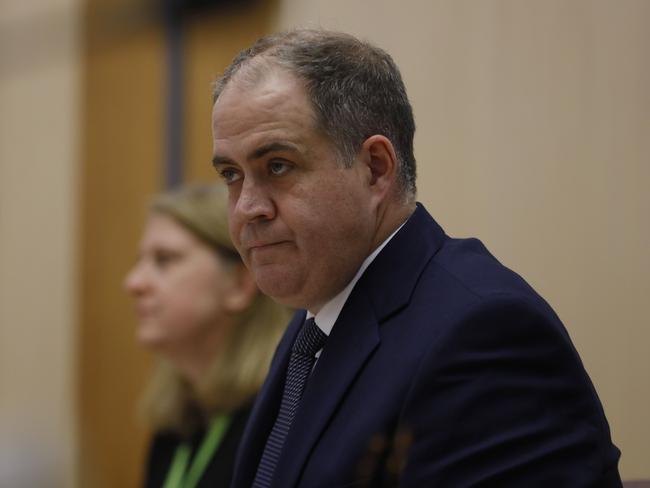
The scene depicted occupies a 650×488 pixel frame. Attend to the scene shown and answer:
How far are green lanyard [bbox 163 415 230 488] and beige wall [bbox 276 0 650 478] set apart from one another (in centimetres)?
104

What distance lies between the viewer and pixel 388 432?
1.54 m

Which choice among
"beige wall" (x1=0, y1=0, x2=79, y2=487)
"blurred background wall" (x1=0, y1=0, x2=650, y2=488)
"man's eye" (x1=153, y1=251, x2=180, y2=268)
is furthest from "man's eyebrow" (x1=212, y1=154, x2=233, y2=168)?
"beige wall" (x1=0, y1=0, x2=79, y2=487)

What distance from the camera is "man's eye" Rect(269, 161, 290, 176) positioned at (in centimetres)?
174

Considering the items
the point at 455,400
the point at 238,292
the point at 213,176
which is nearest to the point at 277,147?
the point at 455,400

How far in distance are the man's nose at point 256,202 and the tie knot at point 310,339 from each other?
0.76 feet

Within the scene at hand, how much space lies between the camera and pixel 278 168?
1752 mm

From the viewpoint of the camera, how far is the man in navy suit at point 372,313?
1.48 metres

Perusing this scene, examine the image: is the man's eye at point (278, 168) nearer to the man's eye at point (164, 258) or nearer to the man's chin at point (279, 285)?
the man's chin at point (279, 285)

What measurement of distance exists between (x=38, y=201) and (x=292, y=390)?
4699mm

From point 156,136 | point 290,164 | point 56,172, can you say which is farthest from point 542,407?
point 56,172

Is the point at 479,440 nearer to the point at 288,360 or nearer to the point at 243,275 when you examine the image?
the point at 288,360

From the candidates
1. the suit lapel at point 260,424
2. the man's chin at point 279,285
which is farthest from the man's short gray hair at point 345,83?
the suit lapel at point 260,424

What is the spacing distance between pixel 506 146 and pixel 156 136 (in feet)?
9.03

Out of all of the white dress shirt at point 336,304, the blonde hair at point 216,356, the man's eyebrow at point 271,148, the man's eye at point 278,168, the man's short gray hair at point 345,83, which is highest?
the man's short gray hair at point 345,83
